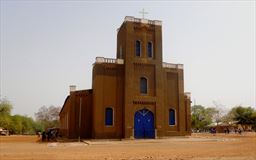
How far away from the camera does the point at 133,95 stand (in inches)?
1342

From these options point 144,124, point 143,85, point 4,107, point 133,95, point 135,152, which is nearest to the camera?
point 135,152

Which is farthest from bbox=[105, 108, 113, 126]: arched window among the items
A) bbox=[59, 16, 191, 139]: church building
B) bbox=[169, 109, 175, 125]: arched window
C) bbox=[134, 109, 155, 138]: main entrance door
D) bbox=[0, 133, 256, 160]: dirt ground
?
bbox=[0, 133, 256, 160]: dirt ground

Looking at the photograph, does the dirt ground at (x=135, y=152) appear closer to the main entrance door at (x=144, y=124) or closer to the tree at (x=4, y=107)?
the main entrance door at (x=144, y=124)

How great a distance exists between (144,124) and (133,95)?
3.48 meters

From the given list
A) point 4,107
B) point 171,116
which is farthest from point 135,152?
point 4,107

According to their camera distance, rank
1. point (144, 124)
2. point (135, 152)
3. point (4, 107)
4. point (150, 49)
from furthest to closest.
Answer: point (4, 107) < point (150, 49) < point (144, 124) < point (135, 152)

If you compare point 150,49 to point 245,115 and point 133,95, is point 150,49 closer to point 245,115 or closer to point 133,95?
point 133,95

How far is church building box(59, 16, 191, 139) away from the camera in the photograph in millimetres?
33406

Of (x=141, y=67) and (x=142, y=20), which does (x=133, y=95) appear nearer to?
(x=141, y=67)

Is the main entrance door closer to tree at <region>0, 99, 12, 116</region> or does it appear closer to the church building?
the church building

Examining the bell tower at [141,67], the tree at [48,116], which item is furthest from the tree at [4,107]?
the bell tower at [141,67]

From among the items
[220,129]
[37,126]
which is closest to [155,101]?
[220,129]

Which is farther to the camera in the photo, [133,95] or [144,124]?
[144,124]

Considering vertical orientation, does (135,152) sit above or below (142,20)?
below
